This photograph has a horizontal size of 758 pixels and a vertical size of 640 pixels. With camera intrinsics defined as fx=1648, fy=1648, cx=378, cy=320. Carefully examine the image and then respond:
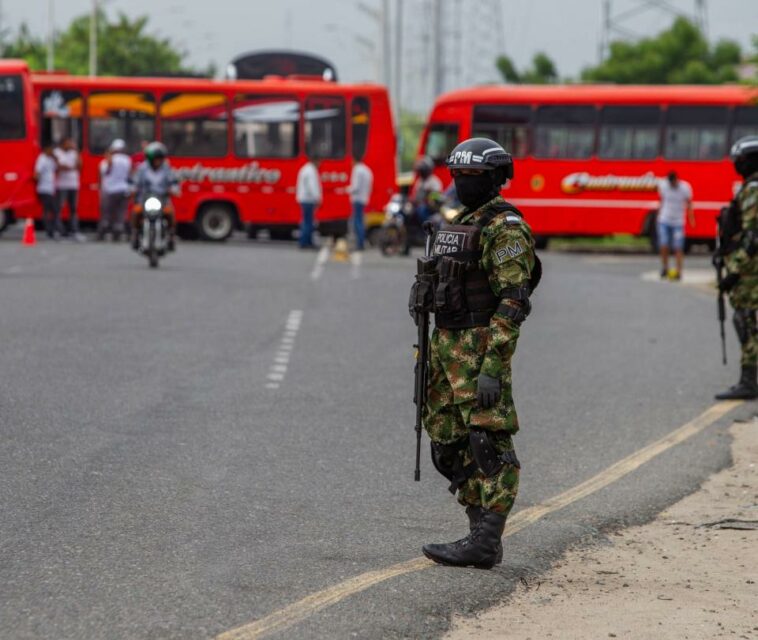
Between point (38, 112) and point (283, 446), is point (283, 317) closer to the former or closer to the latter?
point (283, 446)

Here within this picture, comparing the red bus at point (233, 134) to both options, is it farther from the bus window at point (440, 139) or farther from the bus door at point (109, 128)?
the bus window at point (440, 139)

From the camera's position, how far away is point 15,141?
3197 cm

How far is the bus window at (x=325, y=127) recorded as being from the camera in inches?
1359

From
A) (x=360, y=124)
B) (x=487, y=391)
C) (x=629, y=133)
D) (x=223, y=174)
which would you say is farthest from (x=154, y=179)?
(x=487, y=391)

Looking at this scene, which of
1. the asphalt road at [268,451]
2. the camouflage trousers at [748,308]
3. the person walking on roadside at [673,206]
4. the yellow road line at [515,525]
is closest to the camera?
the yellow road line at [515,525]

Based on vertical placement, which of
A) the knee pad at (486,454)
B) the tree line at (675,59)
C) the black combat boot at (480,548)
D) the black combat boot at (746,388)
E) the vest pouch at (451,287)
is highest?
the tree line at (675,59)

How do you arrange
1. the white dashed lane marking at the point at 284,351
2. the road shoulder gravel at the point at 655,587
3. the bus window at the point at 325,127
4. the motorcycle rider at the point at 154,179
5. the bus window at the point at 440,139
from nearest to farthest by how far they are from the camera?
1. the road shoulder gravel at the point at 655,587
2. the white dashed lane marking at the point at 284,351
3. the motorcycle rider at the point at 154,179
4. the bus window at the point at 325,127
5. the bus window at the point at 440,139

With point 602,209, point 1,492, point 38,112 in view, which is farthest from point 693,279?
point 1,492

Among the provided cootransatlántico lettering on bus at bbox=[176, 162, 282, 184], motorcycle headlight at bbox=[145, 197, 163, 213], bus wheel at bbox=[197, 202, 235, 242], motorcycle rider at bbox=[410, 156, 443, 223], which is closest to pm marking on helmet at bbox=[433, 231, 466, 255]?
motorcycle headlight at bbox=[145, 197, 163, 213]

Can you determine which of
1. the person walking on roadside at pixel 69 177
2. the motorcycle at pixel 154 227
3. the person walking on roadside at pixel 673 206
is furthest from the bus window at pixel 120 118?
the person walking on roadside at pixel 673 206

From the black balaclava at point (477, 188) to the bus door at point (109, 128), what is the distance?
90.3 feet

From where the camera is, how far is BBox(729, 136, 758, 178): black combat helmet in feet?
36.3

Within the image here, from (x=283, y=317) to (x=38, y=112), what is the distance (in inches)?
702

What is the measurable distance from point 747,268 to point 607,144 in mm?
23406
